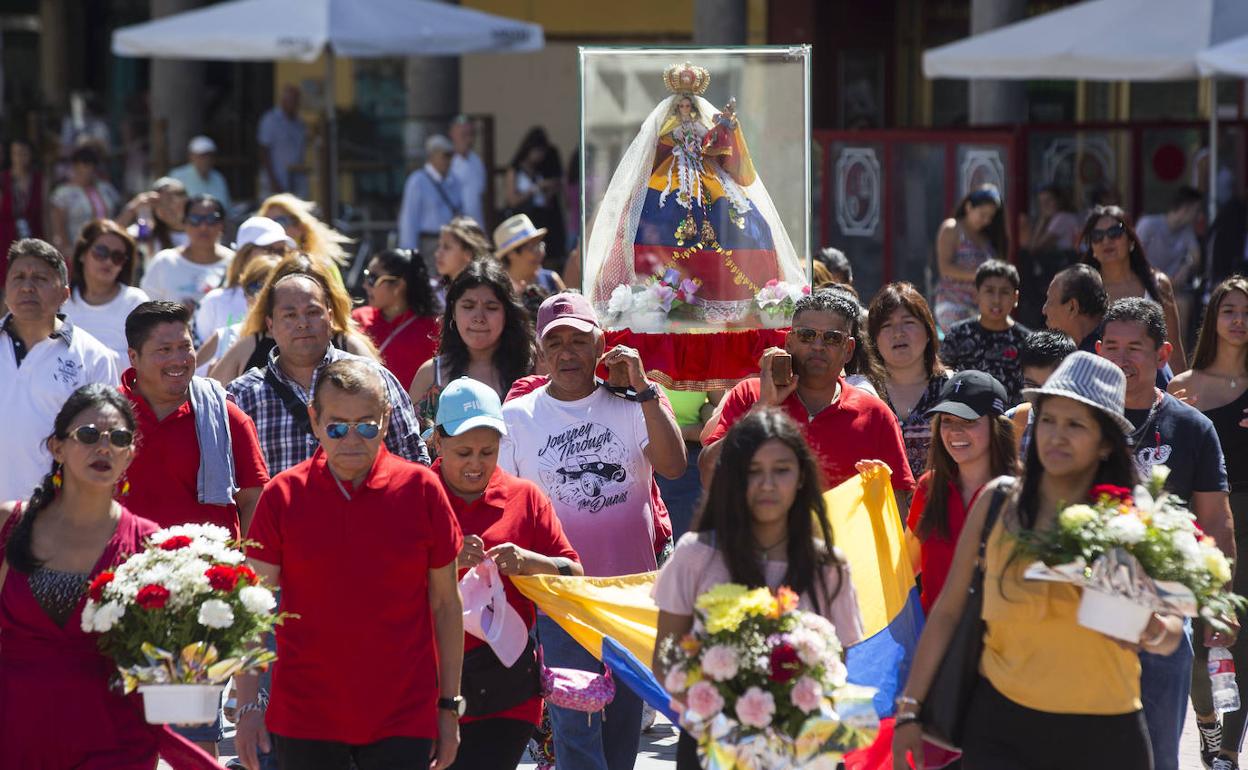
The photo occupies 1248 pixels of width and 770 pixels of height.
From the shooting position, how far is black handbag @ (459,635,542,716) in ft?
19.3

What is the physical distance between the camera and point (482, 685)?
5887 mm

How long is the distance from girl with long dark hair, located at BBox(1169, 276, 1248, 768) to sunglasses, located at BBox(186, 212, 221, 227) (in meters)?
5.86

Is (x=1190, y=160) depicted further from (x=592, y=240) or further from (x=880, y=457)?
(x=880, y=457)

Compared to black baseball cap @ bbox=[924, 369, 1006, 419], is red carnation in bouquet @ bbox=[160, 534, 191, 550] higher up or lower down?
lower down

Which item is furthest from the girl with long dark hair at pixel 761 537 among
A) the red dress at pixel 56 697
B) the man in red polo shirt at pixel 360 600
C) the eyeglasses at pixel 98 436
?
the eyeglasses at pixel 98 436

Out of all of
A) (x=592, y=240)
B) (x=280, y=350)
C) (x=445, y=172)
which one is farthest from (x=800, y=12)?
(x=280, y=350)

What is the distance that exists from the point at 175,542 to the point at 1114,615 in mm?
2461

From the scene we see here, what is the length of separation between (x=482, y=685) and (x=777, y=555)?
124cm

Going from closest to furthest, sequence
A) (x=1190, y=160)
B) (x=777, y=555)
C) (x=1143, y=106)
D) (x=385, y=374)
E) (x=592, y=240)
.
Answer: (x=777, y=555) < (x=385, y=374) < (x=592, y=240) < (x=1190, y=160) < (x=1143, y=106)

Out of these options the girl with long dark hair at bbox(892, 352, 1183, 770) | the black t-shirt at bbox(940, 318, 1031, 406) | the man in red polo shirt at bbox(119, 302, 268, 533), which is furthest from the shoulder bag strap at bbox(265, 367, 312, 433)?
the black t-shirt at bbox(940, 318, 1031, 406)

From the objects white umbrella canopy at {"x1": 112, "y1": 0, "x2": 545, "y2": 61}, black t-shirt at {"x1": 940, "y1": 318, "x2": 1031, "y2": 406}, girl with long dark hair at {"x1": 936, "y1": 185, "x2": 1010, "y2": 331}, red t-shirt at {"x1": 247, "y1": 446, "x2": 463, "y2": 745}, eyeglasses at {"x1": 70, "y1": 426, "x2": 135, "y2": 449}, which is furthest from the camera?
white umbrella canopy at {"x1": 112, "y1": 0, "x2": 545, "y2": 61}

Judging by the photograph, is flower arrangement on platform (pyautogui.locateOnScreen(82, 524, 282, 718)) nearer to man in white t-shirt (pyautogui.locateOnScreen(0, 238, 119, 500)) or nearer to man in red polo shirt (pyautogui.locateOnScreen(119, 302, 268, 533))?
man in red polo shirt (pyautogui.locateOnScreen(119, 302, 268, 533))

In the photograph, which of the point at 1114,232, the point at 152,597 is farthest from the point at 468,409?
the point at 1114,232

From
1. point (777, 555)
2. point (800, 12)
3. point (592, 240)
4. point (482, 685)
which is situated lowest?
point (482, 685)
